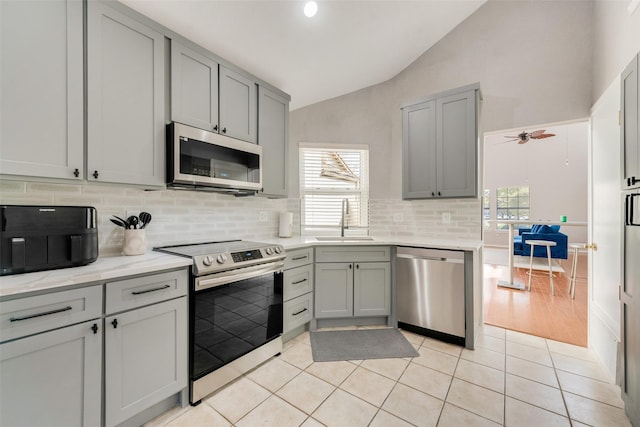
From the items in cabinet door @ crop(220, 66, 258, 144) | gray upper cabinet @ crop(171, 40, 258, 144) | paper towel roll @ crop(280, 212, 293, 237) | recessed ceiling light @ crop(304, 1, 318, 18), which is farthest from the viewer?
paper towel roll @ crop(280, 212, 293, 237)

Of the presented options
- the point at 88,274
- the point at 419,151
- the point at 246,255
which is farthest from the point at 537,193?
the point at 88,274

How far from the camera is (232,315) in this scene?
186 centimetres

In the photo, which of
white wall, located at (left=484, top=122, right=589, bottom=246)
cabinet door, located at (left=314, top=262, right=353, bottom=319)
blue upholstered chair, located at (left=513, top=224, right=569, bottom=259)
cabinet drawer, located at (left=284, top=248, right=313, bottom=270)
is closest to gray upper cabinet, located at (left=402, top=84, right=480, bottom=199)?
cabinet door, located at (left=314, top=262, right=353, bottom=319)

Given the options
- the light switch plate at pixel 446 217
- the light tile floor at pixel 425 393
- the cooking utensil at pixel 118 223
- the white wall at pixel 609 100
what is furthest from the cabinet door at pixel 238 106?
the white wall at pixel 609 100

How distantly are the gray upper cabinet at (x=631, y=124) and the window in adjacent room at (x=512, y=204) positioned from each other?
26.7 feet

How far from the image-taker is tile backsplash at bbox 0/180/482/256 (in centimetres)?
163

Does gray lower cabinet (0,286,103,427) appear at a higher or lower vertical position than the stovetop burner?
lower

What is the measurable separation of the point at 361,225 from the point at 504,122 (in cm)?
184

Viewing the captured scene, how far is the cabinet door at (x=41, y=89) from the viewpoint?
4.06ft

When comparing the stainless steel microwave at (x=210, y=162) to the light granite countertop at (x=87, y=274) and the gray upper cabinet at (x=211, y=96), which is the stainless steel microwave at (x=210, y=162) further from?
the light granite countertop at (x=87, y=274)

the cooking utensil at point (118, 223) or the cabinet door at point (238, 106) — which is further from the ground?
the cabinet door at point (238, 106)

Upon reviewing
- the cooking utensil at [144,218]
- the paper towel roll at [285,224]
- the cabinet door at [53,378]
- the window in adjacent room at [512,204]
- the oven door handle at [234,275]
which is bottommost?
the cabinet door at [53,378]

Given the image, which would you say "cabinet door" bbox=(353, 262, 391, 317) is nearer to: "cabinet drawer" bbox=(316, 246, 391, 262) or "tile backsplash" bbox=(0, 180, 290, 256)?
"cabinet drawer" bbox=(316, 246, 391, 262)

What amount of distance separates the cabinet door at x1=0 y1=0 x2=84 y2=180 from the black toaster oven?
20cm
